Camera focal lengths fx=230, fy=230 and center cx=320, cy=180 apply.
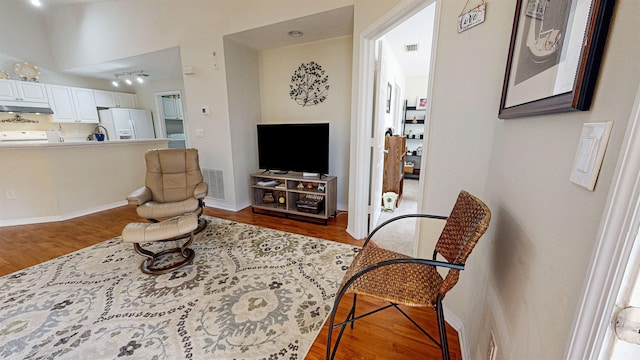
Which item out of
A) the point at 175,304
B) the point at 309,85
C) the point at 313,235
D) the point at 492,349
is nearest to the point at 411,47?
the point at 309,85

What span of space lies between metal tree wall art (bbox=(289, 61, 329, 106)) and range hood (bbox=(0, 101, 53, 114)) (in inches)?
199

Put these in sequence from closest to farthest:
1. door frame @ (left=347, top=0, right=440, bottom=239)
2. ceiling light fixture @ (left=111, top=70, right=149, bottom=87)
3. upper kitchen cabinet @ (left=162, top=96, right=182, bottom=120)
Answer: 1. door frame @ (left=347, top=0, right=440, bottom=239)
2. ceiling light fixture @ (left=111, top=70, right=149, bottom=87)
3. upper kitchen cabinet @ (left=162, top=96, right=182, bottom=120)

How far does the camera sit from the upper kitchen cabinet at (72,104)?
15.3 feet

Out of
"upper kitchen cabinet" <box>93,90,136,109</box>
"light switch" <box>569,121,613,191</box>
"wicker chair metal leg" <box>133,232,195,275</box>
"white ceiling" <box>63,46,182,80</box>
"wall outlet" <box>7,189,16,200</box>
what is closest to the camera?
"light switch" <box>569,121,613,191</box>

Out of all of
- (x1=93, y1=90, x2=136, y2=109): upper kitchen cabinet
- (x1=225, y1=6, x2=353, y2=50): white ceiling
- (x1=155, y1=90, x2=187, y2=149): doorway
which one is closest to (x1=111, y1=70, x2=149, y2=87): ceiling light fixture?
(x1=93, y1=90, x2=136, y2=109): upper kitchen cabinet

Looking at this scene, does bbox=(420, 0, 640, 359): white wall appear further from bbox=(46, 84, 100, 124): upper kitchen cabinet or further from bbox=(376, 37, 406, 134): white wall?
bbox=(46, 84, 100, 124): upper kitchen cabinet

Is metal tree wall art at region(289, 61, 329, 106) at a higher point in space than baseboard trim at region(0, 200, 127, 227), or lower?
higher

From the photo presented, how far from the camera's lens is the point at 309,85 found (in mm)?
3355

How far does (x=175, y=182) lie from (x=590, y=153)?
10.8 ft

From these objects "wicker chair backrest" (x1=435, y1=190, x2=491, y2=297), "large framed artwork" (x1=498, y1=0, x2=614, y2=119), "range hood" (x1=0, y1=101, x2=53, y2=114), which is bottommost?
"wicker chair backrest" (x1=435, y1=190, x2=491, y2=297)

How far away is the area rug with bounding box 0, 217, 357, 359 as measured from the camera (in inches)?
51.8

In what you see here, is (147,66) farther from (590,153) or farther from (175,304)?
(590,153)

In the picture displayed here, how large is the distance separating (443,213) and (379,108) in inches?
52.4

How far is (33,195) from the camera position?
299 cm
